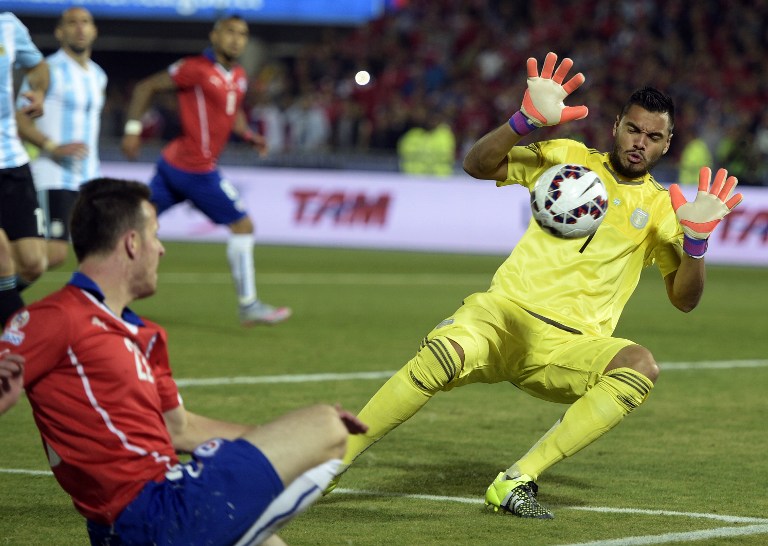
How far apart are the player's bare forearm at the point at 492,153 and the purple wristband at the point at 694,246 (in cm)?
85

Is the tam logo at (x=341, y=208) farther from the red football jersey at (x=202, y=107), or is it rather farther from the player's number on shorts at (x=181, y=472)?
the player's number on shorts at (x=181, y=472)

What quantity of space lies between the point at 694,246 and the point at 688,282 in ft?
0.67

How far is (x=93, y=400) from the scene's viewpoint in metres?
3.92

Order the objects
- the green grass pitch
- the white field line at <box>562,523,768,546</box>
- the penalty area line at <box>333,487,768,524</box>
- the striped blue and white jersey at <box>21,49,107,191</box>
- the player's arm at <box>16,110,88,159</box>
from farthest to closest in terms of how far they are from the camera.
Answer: the striped blue and white jersey at <box>21,49,107,191</box> < the player's arm at <box>16,110,88,159</box> < the penalty area line at <box>333,487,768,524</box> < the green grass pitch < the white field line at <box>562,523,768,546</box>

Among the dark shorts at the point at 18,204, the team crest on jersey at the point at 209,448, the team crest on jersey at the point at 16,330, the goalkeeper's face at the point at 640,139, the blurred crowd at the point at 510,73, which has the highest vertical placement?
the goalkeeper's face at the point at 640,139

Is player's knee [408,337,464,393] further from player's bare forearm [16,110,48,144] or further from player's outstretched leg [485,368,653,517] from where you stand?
player's bare forearm [16,110,48,144]

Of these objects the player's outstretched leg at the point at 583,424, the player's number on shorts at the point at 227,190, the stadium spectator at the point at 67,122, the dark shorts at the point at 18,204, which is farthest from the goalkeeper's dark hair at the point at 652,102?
the player's number on shorts at the point at 227,190

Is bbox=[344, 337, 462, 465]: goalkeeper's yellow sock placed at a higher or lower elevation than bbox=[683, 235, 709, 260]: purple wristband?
lower

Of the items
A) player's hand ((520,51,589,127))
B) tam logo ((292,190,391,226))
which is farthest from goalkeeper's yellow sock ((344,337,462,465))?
tam logo ((292,190,391,226))

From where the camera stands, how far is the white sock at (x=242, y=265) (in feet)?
39.8

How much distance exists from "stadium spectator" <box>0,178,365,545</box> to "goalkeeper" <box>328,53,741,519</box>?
5.99 feet

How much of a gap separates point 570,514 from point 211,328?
683 cm

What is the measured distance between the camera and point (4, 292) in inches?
340

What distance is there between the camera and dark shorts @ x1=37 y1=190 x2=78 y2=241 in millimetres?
11258
